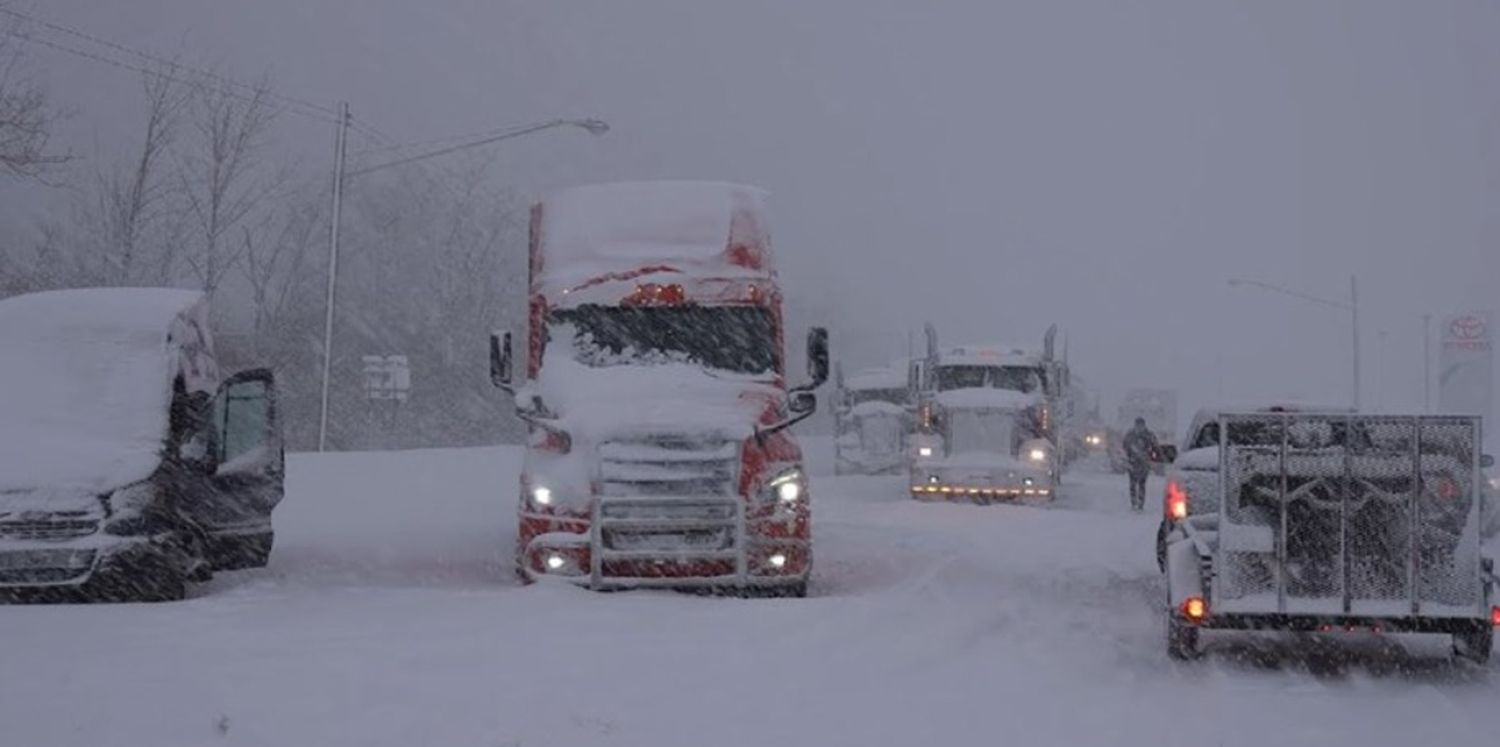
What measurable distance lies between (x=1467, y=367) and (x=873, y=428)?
15.9m

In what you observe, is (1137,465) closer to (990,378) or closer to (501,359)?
(990,378)

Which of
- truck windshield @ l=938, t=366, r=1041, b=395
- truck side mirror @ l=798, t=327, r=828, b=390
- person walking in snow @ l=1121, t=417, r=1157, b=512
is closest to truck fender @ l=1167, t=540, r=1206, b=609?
truck side mirror @ l=798, t=327, r=828, b=390

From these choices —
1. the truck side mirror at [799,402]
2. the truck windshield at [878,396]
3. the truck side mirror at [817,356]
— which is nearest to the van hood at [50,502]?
the truck side mirror at [799,402]

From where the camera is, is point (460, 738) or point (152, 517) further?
point (152, 517)

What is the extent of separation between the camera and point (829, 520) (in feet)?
79.0

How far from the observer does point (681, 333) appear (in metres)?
13.9

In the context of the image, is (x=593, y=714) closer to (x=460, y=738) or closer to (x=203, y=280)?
(x=460, y=738)

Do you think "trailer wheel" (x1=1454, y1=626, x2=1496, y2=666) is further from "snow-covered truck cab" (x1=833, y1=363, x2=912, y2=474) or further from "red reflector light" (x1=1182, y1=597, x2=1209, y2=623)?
"snow-covered truck cab" (x1=833, y1=363, x2=912, y2=474)

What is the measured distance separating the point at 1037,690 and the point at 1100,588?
21.2 ft

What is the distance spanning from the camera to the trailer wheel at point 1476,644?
385 inches

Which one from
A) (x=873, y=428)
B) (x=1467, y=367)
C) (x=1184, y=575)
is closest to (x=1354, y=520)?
(x=1184, y=575)

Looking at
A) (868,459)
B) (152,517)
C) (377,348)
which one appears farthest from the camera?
(377,348)

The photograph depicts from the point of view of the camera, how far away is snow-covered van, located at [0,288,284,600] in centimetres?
1189

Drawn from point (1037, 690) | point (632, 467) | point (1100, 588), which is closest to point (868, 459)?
point (1100, 588)
